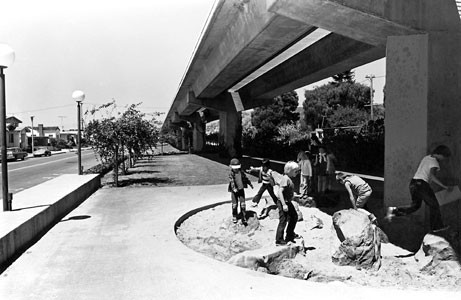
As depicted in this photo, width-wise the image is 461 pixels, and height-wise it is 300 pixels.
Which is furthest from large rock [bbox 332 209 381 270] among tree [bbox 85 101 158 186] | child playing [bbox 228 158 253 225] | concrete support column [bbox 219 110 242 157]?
concrete support column [bbox 219 110 242 157]

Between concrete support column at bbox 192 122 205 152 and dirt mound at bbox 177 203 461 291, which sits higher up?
concrete support column at bbox 192 122 205 152

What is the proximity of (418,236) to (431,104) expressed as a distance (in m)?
2.27

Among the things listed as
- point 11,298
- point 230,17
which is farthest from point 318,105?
point 11,298

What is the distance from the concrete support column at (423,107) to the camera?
7.18 metres

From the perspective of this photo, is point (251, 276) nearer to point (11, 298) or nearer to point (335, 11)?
point (11, 298)

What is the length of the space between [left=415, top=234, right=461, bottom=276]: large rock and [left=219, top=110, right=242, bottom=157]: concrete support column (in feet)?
95.8

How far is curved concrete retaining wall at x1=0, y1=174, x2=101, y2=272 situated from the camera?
6.01 metres

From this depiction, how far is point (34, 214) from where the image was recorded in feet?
24.2

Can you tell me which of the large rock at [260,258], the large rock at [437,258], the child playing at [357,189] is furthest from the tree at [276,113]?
the large rock at [260,258]

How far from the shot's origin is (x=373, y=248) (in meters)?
6.05

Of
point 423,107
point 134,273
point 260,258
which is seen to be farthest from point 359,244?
point 134,273

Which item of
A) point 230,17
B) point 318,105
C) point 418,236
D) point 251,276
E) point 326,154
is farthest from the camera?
point 318,105

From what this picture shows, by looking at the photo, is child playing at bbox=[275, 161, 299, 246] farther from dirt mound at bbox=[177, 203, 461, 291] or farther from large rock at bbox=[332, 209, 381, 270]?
large rock at bbox=[332, 209, 381, 270]

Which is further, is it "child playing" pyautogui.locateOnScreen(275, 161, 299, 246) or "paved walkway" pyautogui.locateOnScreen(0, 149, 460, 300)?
"child playing" pyautogui.locateOnScreen(275, 161, 299, 246)
